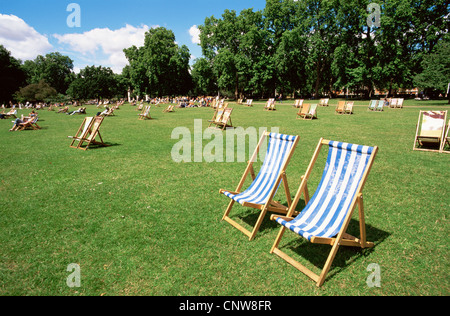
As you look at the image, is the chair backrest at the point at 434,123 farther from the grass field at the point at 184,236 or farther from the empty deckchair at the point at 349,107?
the empty deckchair at the point at 349,107

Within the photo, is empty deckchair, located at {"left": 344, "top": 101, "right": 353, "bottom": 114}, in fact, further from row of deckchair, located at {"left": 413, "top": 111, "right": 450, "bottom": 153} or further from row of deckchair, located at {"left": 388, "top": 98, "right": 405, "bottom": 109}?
row of deckchair, located at {"left": 413, "top": 111, "right": 450, "bottom": 153}

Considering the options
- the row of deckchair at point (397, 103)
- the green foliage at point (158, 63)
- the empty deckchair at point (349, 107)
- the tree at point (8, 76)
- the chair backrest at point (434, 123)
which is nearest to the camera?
the chair backrest at point (434, 123)

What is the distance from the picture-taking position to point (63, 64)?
8800 centimetres

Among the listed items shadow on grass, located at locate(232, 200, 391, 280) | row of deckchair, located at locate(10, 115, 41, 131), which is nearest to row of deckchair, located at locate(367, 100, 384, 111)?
shadow on grass, located at locate(232, 200, 391, 280)

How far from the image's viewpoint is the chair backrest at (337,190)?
2.85 meters

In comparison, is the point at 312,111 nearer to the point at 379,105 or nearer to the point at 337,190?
the point at 379,105

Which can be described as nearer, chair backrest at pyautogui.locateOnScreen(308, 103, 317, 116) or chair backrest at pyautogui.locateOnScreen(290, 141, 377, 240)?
chair backrest at pyautogui.locateOnScreen(290, 141, 377, 240)

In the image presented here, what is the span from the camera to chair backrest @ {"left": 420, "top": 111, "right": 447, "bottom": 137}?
790 cm

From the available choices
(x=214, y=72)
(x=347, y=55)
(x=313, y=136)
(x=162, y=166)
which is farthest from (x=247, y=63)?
(x=162, y=166)

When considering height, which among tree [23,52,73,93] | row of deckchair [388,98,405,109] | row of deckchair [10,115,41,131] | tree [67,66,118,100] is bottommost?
row of deckchair [10,115,41,131]

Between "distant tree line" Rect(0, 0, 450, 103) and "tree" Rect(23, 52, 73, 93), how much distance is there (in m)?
17.6

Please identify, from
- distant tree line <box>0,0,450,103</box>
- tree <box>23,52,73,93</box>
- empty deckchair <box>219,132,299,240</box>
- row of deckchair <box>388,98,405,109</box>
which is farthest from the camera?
tree <box>23,52,73,93</box>

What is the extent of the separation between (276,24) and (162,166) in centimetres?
4736

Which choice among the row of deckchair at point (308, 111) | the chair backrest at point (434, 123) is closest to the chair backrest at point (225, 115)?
the row of deckchair at point (308, 111)
